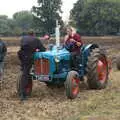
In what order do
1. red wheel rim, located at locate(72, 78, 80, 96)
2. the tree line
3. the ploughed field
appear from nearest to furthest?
the ploughed field → red wheel rim, located at locate(72, 78, 80, 96) → the tree line

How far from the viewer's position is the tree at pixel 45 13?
8738 cm

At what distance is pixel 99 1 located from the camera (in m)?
104

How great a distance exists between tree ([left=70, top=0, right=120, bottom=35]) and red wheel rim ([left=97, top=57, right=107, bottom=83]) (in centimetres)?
7032

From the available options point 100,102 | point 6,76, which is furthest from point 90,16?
point 100,102

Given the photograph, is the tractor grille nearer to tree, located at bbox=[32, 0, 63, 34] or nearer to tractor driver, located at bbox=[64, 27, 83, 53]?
tractor driver, located at bbox=[64, 27, 83, 53]

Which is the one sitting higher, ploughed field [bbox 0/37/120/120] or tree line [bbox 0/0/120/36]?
ploughed field [bbox 0/37/120/120]

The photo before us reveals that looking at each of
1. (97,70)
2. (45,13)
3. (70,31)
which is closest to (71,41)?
(70,31)

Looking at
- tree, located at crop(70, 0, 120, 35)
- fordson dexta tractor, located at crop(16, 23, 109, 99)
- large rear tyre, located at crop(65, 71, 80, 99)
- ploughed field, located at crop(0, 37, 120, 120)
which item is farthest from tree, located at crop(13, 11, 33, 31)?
large rear tyre, located at crop(65, 71, 80, 99)

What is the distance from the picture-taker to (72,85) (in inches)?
463

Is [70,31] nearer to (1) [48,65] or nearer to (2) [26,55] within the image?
(1) [48,65]

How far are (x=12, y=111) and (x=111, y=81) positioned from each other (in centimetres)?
590

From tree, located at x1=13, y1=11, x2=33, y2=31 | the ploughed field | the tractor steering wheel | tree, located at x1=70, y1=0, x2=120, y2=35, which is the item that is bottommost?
tree, located at x1=13, y1=11, x2=33, y2=31

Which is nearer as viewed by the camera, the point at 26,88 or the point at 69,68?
the point at 26,88

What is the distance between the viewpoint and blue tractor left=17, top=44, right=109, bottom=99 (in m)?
12.0
